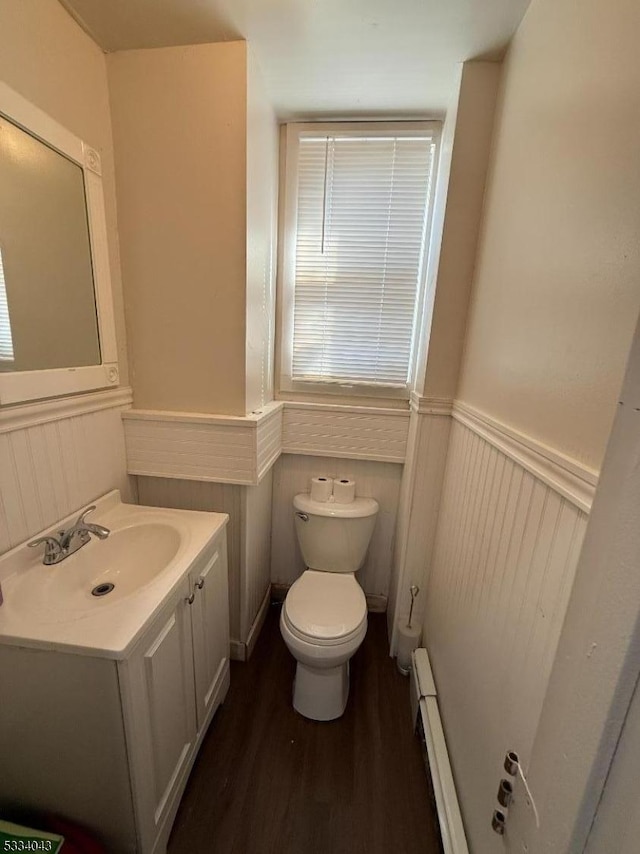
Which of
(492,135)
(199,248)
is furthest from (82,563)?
(492,135)

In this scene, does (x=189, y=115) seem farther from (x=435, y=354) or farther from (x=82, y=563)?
(x=82, y=563)

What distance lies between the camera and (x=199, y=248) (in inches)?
50.1

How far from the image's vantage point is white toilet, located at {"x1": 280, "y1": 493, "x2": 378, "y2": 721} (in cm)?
131

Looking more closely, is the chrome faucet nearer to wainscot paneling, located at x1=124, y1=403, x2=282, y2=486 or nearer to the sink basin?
the sink basin

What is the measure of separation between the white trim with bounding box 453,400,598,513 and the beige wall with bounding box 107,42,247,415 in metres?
0.91

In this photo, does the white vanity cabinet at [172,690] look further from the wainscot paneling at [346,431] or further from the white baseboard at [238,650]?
the wainscot paneling at [346,431]

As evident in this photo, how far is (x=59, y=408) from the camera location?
1086mm

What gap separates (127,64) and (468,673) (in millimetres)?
2228

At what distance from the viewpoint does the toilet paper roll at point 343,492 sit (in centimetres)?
173

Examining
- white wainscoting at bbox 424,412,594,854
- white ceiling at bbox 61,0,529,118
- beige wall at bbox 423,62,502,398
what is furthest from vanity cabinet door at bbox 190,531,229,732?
white ceiling at bbox 61,0,529,118

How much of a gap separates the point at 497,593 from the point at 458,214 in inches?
50.0

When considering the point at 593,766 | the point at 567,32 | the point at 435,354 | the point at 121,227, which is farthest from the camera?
the point at 435,354

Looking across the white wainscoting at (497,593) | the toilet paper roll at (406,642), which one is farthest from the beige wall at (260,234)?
the toilet paper roll at (406,642)

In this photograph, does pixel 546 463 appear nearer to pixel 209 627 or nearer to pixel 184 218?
pixel 209 627
